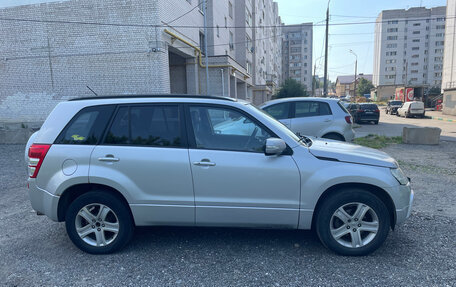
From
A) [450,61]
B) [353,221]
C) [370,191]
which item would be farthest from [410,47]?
[353,221]

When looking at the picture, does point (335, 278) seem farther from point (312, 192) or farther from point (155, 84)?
point (155, 84)

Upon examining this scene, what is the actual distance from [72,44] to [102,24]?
6.07ft

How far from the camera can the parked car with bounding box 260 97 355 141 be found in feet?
26.1

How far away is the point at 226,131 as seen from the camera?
366cm

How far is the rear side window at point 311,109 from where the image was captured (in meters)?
8.09

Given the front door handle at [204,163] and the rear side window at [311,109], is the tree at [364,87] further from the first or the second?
the front door handle at [204,163]

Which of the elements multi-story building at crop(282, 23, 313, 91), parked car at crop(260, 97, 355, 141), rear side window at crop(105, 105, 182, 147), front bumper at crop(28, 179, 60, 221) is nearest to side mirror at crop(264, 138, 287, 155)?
rear side window at crop(105, 105, 182, 147)

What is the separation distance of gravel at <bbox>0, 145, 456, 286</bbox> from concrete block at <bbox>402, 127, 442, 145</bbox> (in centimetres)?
763

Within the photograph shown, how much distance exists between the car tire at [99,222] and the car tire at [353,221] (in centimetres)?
217

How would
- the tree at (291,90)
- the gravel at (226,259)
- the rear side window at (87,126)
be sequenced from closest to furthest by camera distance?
1. the gravel at (226,259)
2. the rear side window at (87,126)
3. the tree at (291,90)

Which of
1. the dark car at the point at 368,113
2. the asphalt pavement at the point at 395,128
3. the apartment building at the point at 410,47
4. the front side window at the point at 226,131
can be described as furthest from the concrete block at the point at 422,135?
the apartment building at the point at 410,47

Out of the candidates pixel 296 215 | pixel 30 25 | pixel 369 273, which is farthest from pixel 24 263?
pixel 30 25

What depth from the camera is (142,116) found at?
3545 millimetres

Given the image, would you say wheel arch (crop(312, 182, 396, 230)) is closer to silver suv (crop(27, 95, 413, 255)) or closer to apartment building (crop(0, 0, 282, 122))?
silver suv (crop(27, 95, 413, 255))
